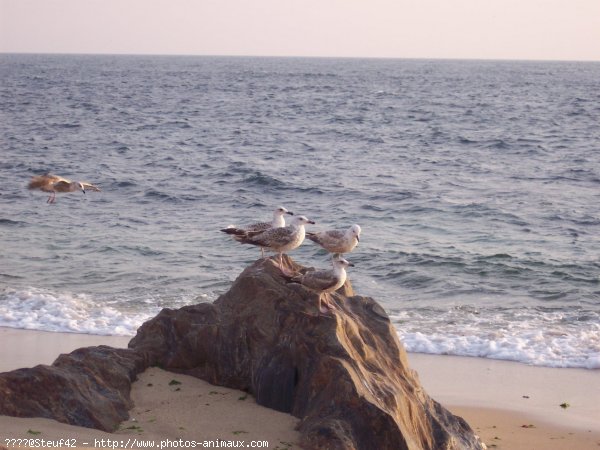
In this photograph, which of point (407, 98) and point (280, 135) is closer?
point (280, 135)

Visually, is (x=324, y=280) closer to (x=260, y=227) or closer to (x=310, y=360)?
(x=310, y=360)

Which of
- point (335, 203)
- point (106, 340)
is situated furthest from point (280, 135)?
point (106, 340)

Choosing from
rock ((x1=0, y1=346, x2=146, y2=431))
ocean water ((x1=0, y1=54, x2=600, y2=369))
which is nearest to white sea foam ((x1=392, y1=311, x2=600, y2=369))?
ocean water ((x1=0, y1=54, x2=600, y2=369))

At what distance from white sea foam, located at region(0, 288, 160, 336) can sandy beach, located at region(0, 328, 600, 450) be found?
0.94 ft

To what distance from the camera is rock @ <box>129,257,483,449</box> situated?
6207mm

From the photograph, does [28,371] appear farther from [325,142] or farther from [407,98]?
[407,98]

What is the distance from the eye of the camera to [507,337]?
38.4ft

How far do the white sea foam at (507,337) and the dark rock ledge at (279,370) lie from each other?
3.81 m

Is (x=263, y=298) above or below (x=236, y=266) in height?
above

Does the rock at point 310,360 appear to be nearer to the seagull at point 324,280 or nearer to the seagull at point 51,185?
the seagull at point 324,280

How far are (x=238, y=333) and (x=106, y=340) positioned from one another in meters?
4.70

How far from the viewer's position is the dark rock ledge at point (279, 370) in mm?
6270

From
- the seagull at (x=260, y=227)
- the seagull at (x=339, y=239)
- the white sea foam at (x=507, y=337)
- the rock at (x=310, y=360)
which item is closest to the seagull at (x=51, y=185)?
the seagull at (x=260, y=227)

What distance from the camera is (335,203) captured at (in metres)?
22.2
